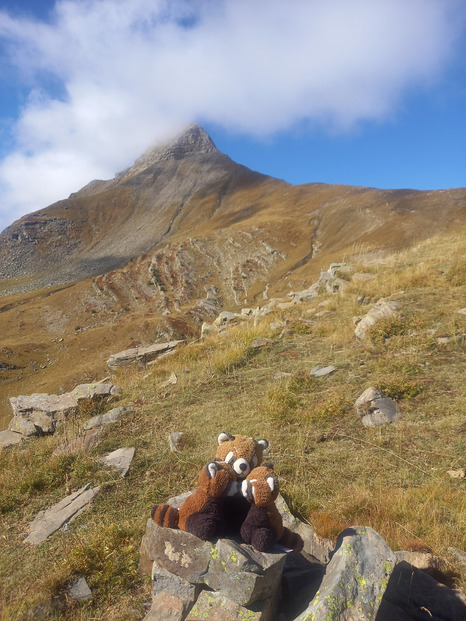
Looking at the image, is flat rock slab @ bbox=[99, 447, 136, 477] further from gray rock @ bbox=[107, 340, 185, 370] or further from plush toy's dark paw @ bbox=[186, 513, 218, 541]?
gray rock @ bbox=[107, 340, 185, 370]

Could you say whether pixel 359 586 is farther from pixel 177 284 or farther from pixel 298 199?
pixel 298 199

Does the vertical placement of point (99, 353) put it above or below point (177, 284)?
below

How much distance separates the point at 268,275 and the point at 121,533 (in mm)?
44319

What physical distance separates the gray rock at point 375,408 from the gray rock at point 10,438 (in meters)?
6.53

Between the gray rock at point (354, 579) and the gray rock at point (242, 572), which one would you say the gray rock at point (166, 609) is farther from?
the gray rock at point (354, 579)

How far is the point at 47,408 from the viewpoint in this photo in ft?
28.7

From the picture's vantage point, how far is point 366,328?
9.38 metres

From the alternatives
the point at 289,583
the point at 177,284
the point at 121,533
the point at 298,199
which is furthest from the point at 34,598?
the point at 298,199

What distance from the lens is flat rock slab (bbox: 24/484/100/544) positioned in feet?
15.2

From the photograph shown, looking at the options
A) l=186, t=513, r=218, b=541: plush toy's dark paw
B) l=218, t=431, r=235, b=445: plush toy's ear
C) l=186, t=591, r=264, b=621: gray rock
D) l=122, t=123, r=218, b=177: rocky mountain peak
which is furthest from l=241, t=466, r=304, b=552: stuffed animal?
l=122, t=123, r=218, b=177: rocky mountain peak

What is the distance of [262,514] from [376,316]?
7945 millimetres

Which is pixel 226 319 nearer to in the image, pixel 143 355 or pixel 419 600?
pixel 143 355

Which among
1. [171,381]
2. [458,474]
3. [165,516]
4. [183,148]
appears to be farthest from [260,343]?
[183,148]

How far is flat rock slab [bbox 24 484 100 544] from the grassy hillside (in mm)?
Answer: 137
